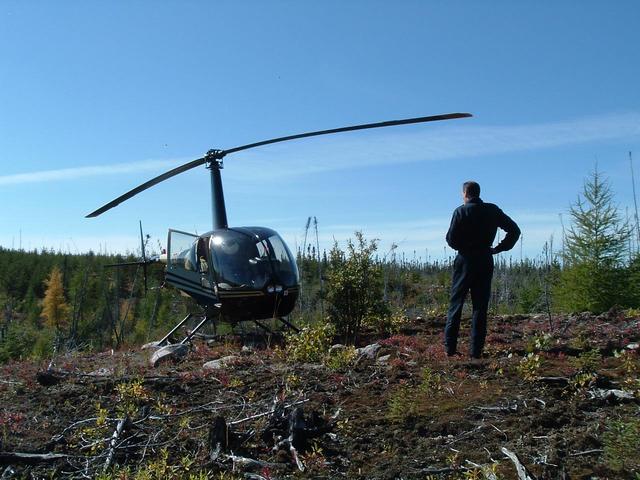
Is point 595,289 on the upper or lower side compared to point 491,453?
upper

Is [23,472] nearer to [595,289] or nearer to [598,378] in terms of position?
[598,378]

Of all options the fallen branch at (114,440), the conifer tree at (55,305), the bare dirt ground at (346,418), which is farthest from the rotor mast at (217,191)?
the conifer tree at (55,305)

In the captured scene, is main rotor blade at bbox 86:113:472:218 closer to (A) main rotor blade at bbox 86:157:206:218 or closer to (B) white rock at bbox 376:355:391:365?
(A) main rotor blade at bbox 86:157:206:218

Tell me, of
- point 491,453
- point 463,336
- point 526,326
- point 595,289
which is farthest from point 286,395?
point 595,289

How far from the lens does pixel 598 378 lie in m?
5.46

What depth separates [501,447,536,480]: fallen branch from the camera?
3.76 metres

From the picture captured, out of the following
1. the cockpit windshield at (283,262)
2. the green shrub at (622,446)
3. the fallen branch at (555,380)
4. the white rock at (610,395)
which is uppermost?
the cockpit windshield at (283,262)

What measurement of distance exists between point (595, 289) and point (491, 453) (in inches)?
351

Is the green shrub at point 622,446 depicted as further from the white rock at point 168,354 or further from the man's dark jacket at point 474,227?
the white rock at point 168,354

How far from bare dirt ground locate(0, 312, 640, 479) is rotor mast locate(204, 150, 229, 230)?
443cm

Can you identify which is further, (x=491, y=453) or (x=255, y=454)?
(x=255, y=454)

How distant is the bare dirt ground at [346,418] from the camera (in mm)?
4238

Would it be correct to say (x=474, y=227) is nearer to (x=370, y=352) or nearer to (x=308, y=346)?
(x=370, y=352)

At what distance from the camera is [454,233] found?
721 centimetres
